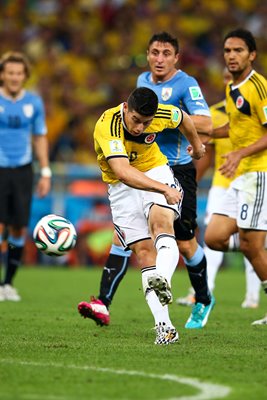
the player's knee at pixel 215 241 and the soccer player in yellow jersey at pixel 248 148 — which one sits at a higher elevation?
the soccer player in yellow jersey at pixel 248 148

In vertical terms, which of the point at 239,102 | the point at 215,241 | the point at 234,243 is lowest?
the point at 234,243

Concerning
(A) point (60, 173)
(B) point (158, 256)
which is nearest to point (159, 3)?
(A) point (60, 173)

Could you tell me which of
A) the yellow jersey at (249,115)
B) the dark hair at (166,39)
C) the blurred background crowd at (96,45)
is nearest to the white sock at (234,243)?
the yellow jersey at (249,115)

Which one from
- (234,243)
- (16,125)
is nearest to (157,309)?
(234,243)

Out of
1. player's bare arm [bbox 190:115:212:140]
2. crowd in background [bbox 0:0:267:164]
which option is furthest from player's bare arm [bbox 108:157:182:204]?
crowd in background [bbox 0:0:267:164]

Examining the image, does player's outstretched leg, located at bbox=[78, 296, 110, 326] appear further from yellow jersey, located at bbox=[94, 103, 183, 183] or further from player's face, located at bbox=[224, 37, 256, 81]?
player's face, located at bbox=[224, 37, 256, 81]

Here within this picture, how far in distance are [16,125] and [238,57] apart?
3848 mm

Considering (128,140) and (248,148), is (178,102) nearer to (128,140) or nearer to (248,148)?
(248,148)

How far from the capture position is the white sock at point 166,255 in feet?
23.0

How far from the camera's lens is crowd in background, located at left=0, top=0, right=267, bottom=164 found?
2209 centimetres

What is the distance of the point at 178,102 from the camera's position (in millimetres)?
8688

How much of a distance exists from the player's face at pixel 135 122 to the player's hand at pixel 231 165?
1201 millimetres

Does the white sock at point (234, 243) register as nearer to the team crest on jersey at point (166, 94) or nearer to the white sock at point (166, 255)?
the team crest on jersey at point (166, 94)

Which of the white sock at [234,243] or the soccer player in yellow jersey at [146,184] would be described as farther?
the white sock at [234,243]
